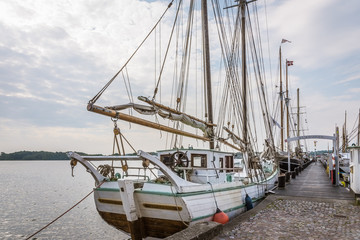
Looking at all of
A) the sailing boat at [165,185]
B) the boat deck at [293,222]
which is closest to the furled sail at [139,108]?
the sailing boat at [165,185]

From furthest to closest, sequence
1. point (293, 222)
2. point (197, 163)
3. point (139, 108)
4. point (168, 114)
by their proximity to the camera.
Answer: point (168, 114), point (197, 163), point (139, 108), point (293, 222)

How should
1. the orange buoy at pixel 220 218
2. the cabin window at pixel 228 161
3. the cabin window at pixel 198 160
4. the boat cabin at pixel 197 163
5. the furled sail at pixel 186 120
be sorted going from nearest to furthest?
the orange buoy at pixel 220 218, the boat cabin at pixel 197 163, the cabin window at pixel 198 160, the furled sail at pixel 186 120, the cabin window at pixel 228 161

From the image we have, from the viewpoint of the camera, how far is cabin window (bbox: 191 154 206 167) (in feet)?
41.6

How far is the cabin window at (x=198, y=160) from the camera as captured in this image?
12688 millimetres

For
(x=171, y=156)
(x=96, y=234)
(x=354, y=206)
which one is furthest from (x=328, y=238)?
(x=96, y=234)

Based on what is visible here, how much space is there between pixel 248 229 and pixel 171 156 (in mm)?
4568

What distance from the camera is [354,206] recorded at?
1194 cm

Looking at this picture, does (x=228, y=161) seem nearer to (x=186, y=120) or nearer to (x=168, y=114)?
(x=186, y=120)

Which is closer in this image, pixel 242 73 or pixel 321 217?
pixel 321 217

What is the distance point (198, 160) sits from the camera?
12773mm

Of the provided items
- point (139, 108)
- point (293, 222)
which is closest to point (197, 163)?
point (139, 108)

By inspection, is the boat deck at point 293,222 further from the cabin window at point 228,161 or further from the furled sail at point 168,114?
the furled sail at point 168,114

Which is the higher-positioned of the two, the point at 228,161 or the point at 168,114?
the point at 168,114

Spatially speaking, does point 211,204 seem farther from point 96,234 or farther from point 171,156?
point 96,234
